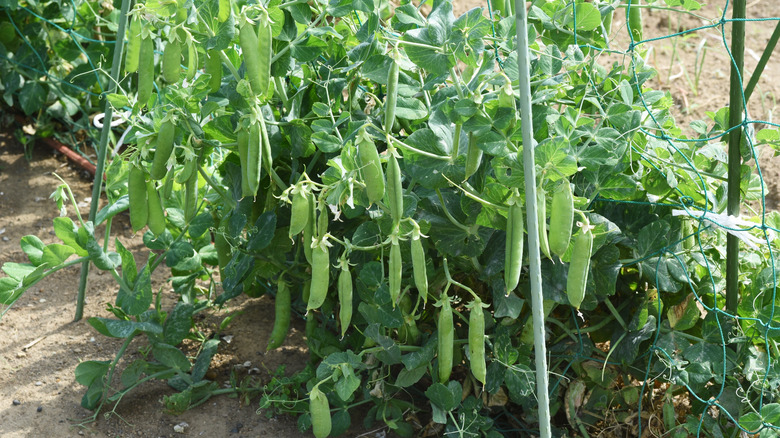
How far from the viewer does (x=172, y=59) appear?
1760 mm

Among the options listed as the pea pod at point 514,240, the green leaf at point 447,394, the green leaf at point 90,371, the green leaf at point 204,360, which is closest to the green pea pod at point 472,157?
the pea pod at point 514,240

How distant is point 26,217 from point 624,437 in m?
2.42

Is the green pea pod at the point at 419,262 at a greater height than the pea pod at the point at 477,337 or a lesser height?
greater

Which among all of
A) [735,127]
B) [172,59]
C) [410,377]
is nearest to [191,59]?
[172,59]

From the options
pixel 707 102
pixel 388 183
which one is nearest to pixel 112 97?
pixel 388 183

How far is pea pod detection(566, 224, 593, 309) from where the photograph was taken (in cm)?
155

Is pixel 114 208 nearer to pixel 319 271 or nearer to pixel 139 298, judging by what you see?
pixel 139 298

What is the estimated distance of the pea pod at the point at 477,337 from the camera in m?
1.75

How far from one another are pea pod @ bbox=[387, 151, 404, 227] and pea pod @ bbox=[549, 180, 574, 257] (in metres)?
0.30

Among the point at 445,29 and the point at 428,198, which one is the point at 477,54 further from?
the point at 428,198

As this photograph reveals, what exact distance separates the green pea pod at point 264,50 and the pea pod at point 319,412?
76 centimetres

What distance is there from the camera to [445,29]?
1636 millimetres

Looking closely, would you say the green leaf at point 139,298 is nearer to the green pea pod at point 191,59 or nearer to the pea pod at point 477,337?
the green pea pod at point 191,59

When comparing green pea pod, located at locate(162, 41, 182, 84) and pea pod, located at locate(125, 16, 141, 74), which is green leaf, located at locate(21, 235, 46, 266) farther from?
green pea pod, located at locate(162, 41, 182, 84)
